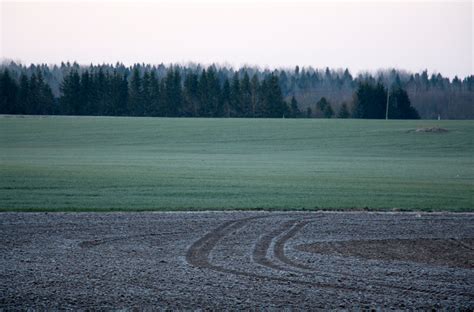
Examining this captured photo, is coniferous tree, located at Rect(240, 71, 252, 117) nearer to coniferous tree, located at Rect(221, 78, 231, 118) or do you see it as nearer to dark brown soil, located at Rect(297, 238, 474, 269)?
coniferous tree, located at Rect(221, 78, 231, 118)

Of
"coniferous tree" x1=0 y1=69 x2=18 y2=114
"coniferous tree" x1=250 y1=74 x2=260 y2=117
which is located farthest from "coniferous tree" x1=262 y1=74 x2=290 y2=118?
"coniferous tree" x1=0 y1=69 x2=18 y2=114

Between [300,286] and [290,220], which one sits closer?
[300,286]

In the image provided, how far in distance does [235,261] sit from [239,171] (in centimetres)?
2197

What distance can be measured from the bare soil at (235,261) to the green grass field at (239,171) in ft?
9.93

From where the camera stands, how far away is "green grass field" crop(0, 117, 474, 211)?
21.9 metres

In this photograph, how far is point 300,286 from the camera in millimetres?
10555

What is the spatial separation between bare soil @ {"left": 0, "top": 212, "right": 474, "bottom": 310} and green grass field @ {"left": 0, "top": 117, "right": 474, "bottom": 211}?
119 inches

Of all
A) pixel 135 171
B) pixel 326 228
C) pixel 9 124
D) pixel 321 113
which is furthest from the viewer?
pixel 321 113

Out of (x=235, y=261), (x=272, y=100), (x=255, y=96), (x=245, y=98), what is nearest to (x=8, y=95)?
(x=245, y=98)

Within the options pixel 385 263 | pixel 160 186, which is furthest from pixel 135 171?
pixel 385 263

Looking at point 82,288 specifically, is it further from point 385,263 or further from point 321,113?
point 321,113

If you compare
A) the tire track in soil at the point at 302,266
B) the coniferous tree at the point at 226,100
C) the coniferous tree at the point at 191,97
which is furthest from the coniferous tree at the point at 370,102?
the tire track in soil at the point at 302,266

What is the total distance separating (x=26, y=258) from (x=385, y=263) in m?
7.91

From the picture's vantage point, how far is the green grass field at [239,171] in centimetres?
2191
